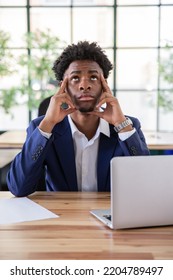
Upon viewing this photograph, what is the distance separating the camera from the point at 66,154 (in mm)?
1729

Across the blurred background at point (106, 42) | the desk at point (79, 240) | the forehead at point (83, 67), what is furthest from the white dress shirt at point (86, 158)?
the blurred background at point (106, 42)

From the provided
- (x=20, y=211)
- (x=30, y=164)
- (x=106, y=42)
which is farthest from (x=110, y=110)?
(x=106, y=42)

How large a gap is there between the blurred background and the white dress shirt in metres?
3.34

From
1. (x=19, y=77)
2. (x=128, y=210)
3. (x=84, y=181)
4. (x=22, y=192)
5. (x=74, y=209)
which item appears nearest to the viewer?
(x=128, y=210)

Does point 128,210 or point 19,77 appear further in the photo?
point 19,77

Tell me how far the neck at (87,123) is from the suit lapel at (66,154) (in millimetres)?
87

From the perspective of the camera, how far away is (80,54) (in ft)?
5.85

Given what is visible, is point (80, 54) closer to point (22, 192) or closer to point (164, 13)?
point (22, 192)

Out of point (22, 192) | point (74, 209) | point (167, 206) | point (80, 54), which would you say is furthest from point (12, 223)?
point (80, 54)

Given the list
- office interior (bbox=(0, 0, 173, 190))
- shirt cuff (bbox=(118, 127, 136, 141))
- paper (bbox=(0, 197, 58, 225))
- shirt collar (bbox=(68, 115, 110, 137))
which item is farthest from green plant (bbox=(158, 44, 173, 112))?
paper (bbox=(0, 197, 58, 225))

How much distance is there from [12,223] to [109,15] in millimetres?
4540

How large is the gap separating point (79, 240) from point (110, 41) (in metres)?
4.53

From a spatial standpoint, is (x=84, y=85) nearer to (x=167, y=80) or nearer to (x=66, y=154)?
(x=66, y=154)
